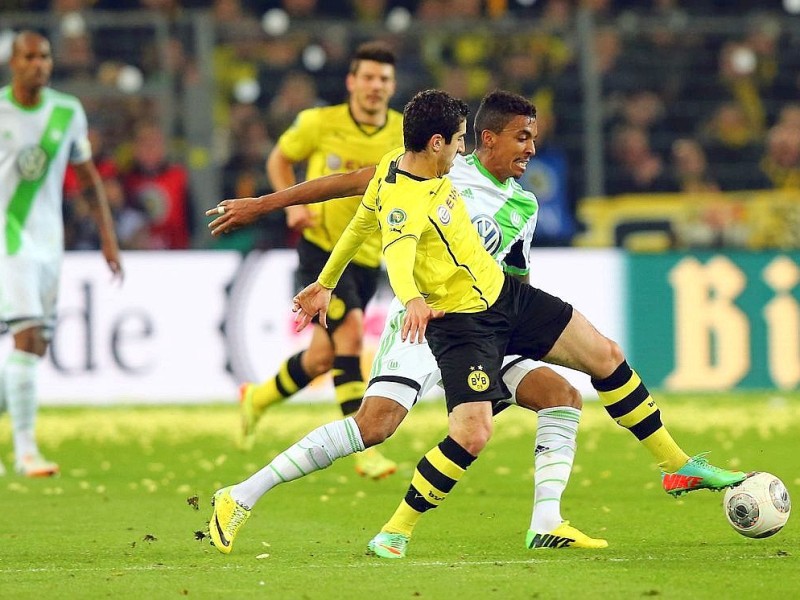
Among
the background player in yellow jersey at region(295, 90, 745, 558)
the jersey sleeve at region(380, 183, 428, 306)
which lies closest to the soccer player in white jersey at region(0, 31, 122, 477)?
the background player in yellow jersey at region(295, 90, 745, 558)

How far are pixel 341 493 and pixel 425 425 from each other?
372cm

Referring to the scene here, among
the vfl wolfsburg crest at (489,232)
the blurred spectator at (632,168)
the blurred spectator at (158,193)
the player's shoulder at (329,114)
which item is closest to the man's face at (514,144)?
the vfl wolfsburg crest at (489,232)

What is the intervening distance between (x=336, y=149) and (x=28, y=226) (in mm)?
1926

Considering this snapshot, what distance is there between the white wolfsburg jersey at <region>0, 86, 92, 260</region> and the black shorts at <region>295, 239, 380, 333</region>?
4.97 feet

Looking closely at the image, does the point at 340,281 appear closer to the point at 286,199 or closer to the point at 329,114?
the point at 329,114

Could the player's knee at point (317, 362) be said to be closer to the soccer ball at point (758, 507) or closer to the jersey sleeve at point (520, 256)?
the jersey sleeve at point (520, 256)

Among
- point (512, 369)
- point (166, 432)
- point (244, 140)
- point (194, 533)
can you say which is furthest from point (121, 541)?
point (244, 140)

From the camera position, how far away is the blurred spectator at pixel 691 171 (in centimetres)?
1692

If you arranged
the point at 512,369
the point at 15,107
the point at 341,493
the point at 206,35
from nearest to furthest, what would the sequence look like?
the point at 512,369 < the point at 341,493 < the point at 15,107 < the point at 206,35

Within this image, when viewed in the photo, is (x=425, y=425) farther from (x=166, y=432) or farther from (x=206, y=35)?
(x=206, y=35)

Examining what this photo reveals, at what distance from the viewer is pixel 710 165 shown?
17594 millimetres

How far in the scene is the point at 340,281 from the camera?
9.53m

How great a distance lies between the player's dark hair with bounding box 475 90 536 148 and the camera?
6898mm

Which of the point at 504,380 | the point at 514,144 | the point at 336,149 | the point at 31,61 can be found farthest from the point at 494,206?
the point at 31,61
